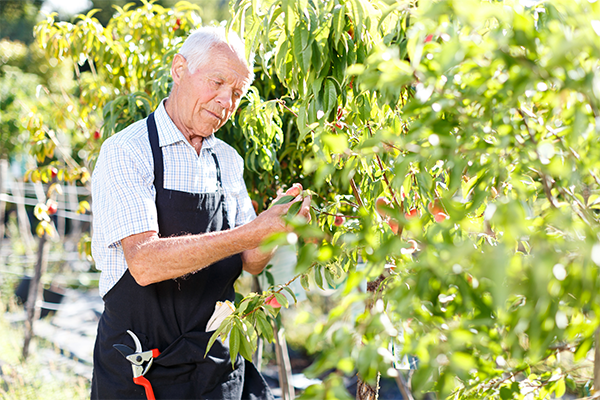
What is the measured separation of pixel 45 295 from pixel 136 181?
5294 mm

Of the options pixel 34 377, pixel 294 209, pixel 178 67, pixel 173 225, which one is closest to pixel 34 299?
pixel 34 377

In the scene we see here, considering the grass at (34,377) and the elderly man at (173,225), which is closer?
the elderly man at (173,225)

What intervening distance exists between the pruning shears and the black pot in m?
4.09

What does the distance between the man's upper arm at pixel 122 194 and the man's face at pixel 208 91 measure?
0.77ft

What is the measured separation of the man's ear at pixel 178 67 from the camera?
1.66 m

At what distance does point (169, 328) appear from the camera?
1604 millimetres

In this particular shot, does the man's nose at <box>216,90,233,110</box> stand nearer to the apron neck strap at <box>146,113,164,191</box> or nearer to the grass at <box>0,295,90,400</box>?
the apron neck strap at <box>146,113,164,191</box>

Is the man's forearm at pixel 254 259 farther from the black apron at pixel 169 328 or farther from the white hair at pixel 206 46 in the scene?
the white hair at pixel 206 46

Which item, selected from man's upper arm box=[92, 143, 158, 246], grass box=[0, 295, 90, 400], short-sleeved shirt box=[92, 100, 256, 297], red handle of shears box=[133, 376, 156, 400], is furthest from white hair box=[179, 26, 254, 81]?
grass box=[0, 295, 90, 400]

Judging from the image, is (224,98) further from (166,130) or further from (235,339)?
(235,339)

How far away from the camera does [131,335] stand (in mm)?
1553

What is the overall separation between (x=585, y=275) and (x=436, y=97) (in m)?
0.29

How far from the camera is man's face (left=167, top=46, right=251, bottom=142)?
159 cm

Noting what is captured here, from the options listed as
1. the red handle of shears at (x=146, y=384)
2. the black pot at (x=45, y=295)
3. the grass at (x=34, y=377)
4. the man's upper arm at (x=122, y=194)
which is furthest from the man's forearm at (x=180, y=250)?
the black pot at (x=45, y=295)
